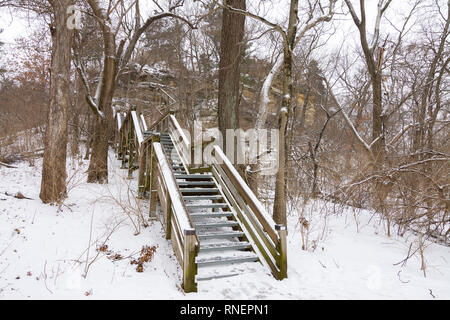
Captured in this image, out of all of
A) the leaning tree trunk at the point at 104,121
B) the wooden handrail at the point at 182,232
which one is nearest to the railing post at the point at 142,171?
the wooden handrail at the point at 182,232

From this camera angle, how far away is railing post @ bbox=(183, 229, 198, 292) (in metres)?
4.05

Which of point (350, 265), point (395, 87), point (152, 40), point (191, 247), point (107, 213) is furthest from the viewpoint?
point (152, 40)

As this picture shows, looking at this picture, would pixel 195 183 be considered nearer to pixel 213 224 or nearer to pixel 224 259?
pixel 213 224

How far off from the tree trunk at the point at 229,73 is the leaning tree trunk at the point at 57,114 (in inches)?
157

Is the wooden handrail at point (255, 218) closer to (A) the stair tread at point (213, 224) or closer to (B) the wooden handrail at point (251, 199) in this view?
(B) the wooden handrail at point (251, 199)

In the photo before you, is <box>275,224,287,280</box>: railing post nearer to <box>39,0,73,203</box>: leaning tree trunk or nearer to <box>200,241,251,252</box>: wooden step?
<box>200,241,251,252</box>: wooden step

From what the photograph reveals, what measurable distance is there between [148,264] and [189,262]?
1181 mm

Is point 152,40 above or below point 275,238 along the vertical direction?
above

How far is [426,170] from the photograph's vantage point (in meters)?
7.30

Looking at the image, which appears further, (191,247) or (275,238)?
(275,238)

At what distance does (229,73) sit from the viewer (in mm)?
7750

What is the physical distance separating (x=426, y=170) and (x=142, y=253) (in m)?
7.22
